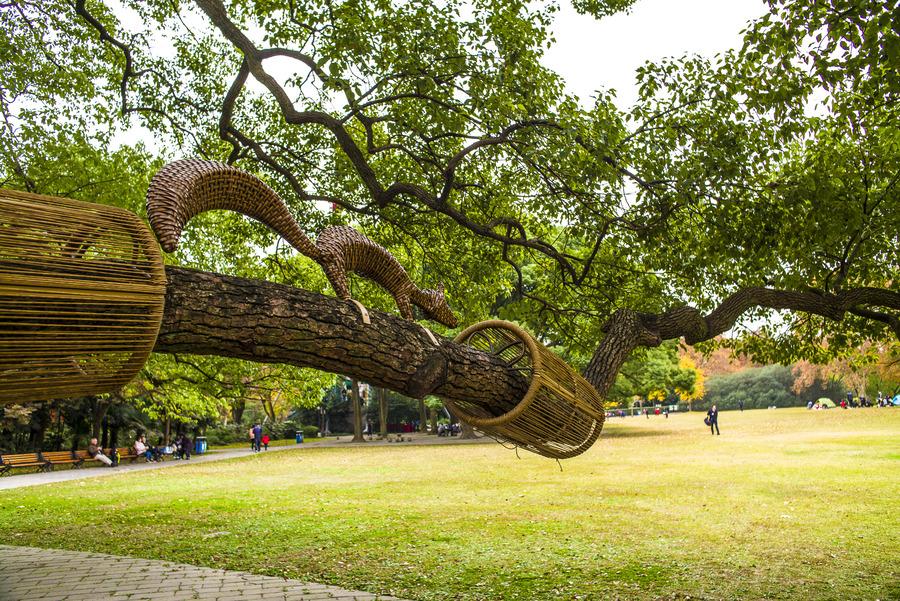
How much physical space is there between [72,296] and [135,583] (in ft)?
18.7

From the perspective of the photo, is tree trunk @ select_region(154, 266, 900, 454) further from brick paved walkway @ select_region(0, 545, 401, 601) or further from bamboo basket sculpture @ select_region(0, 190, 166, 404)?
brick paved walkway @ select_region(0, 545, 401, 601)

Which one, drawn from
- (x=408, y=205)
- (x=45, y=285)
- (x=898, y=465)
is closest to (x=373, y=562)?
(x=408, y=205)

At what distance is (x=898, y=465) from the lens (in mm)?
16531

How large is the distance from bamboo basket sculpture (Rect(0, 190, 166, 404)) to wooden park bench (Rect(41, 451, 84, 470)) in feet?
67.8

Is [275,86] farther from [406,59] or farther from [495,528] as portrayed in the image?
[495,528]

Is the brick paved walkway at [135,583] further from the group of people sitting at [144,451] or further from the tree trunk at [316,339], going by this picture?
the group of people sitting at [144,451]

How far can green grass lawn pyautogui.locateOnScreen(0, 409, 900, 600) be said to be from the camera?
24.6 ft

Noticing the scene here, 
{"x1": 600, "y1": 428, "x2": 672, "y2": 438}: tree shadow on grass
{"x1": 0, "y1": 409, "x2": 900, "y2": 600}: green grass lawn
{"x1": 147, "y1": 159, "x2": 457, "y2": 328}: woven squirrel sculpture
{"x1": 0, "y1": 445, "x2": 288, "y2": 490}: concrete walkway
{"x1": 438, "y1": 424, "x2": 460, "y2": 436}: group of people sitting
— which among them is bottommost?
{"x1": 0, "y1": 409, "x2": 900, "y2": 600}: green grass lawn

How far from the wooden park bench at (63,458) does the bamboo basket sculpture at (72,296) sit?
2068 cm

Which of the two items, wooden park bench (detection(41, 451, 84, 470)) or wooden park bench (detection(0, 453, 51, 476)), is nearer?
wooden park bench (detection(0, 453, 51, 476))

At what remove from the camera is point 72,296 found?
2.79 metres

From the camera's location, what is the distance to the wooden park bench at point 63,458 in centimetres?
2114

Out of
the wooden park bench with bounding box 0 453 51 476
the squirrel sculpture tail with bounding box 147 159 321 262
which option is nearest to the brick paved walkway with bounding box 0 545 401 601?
the squirrel sculpture tail with bounding box 147 159 321 262

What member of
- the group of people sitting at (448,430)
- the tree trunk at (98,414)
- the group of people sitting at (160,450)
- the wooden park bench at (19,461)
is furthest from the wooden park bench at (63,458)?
the group of people sitting at (448,430)
